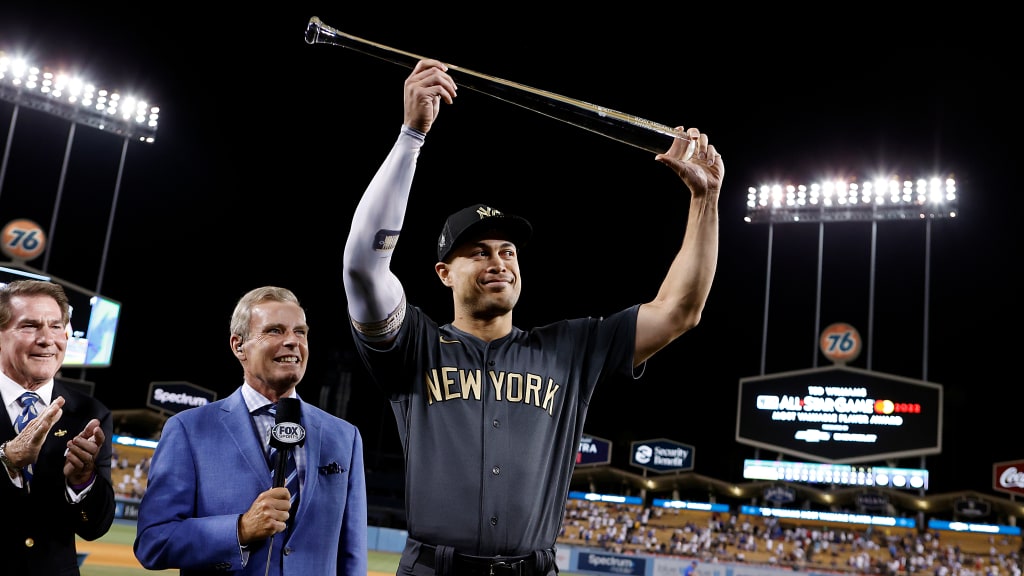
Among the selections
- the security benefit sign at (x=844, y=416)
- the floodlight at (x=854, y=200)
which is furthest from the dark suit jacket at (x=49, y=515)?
the floodlight at (x=854, y=200)

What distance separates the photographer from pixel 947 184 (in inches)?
1113

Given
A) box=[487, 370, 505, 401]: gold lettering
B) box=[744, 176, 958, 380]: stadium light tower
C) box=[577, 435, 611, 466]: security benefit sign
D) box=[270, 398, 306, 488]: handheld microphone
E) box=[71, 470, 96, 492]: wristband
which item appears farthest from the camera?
box=[577, 435, 611, 466]: security benefit sign

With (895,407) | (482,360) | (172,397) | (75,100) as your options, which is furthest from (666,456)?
(482,360)

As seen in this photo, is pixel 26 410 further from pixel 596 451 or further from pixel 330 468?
pixel 596 451

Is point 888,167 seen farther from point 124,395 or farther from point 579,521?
point 124,395

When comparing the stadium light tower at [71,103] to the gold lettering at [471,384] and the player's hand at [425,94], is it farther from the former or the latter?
the player's hand at [425,94]

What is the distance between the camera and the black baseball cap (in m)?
3.20

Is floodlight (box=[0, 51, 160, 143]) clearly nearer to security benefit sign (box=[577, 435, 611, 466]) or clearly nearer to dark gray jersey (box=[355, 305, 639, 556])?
security benefit sign (box=[577, 435, 611, 466])

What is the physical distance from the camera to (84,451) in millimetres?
2984

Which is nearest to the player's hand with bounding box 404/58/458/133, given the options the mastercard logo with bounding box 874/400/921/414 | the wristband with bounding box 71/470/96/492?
the wristband with bounding box 71/470/96/492

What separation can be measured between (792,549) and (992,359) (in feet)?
54.5

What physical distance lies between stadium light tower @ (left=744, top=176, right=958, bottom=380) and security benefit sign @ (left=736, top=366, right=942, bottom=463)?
3.86m

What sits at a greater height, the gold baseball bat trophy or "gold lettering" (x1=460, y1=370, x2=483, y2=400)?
the gold baseball bat trophy

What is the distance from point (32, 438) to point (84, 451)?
0.66 ft
